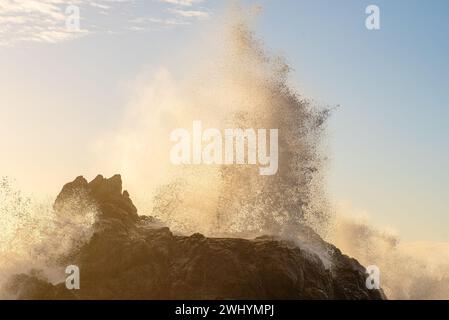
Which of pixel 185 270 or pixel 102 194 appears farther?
pixel 102 194

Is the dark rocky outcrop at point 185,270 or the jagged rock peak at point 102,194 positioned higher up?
the jagged rock peak at point 102,194

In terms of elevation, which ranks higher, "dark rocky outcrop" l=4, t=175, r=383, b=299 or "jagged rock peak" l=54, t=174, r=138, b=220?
"jagged rock peak" l=54, t=174, r=138, b=220

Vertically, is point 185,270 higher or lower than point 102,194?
lower

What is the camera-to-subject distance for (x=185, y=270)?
35.7 m

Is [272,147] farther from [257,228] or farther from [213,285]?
[213,285]

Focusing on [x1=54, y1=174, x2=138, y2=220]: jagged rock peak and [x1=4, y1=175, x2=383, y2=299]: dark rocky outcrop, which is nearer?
[x1=4, y1=175, x2=383, y2=299]: dark rocky outcrop

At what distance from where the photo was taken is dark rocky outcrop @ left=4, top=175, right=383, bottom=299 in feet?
115

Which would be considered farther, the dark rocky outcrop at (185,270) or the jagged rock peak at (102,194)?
the jagged rock peak at (102,194)

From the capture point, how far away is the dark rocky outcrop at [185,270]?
3503 centimetres

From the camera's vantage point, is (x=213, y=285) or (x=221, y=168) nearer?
(x=213, y=285)

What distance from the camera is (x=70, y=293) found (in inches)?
1375
